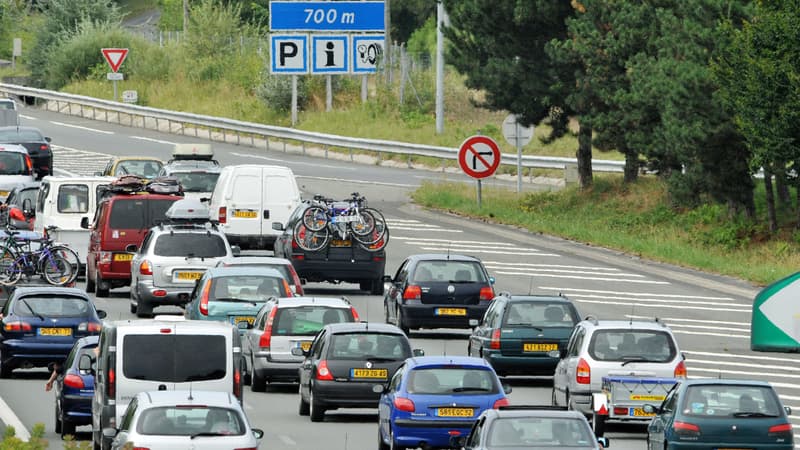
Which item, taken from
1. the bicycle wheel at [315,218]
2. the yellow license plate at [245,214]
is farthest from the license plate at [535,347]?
the yellow license plate at [245,214]

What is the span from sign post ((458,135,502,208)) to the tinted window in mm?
15245

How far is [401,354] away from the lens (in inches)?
980

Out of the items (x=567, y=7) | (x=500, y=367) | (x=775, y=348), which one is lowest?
(x=500, y=367)

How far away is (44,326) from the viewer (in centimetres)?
2908

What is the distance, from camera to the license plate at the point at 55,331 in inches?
1143

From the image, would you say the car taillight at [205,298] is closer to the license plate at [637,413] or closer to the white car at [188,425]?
the license plate at [637,413]

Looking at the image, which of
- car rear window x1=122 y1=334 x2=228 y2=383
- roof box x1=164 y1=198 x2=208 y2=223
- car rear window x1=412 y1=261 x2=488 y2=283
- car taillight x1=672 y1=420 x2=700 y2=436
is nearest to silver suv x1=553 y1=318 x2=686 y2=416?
car taillight x1=672 y1=420 x2=700 y2=436

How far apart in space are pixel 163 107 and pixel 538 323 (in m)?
52.7

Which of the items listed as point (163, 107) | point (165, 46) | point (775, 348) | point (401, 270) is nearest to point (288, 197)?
point (401, 270)

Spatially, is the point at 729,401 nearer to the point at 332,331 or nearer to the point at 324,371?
the point at 324,371

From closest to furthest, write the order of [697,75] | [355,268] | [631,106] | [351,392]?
[351,392] < [355,268] < [697,75] < [631,106]

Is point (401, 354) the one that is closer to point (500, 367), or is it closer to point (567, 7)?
point (500, 367)

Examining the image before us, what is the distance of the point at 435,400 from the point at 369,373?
321cm

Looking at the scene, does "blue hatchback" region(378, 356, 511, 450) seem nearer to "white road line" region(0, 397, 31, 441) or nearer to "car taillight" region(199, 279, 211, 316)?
"white road line" region(0, 397, 31, 441)
